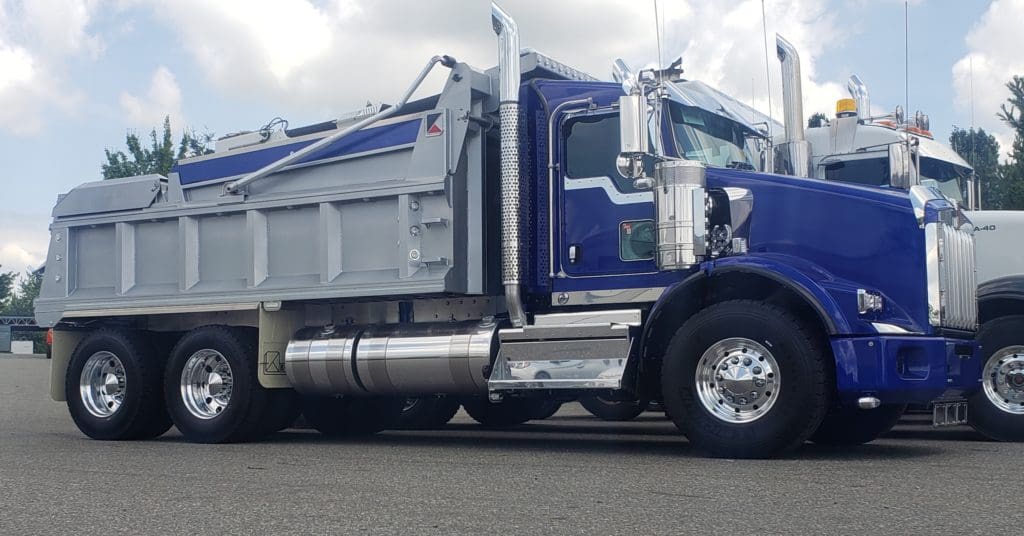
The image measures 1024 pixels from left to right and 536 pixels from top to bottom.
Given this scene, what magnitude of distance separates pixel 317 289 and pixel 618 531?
614 cm

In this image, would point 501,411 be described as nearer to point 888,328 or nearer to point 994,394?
point 994,394

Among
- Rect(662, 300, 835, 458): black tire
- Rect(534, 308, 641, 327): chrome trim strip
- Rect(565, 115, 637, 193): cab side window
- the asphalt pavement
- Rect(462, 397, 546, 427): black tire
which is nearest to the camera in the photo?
the asphalt pavement

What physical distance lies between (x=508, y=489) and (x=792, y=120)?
4.94 meters

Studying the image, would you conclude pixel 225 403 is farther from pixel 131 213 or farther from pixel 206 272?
pixel 131 213

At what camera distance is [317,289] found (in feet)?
35.4

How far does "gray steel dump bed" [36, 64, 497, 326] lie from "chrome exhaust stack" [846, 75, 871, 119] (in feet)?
15.1

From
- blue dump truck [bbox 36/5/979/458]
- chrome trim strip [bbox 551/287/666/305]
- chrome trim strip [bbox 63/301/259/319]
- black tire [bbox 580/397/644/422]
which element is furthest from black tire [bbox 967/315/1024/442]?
chrome trim strip [bbox 63/301/259/319]

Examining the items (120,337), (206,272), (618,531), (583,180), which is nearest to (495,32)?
(583,180)

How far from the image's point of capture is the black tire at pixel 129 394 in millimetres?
11562

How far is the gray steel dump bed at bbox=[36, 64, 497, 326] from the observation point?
33.2 ft

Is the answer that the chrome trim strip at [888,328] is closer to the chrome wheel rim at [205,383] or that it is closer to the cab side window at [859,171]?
the cab side window at [859,171]

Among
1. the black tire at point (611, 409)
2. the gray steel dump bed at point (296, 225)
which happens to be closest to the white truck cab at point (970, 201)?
the gray steel dump bed at point (296, 225)

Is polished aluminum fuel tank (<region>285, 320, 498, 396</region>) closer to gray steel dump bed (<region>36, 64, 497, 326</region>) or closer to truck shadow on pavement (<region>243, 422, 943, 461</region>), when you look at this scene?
gray steel dump bed (<region>36, 64, 497, 326</region>)

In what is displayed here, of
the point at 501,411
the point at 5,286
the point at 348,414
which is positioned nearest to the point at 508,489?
the point at 348,414
